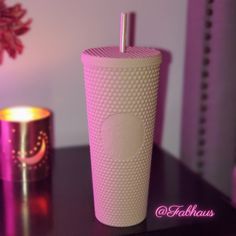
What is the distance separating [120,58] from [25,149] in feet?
1.01

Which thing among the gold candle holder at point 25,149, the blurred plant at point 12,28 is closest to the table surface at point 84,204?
the gold candle holder at point 25,149

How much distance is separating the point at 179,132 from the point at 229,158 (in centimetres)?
14

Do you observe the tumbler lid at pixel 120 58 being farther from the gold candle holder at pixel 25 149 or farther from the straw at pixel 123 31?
the gold candle holder at pixel 25 149

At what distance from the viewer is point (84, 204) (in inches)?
30.5

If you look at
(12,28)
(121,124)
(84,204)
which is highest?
(12,28)

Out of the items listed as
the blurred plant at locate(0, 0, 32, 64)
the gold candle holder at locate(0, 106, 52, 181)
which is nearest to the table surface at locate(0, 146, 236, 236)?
the gold candle holder at locate(0, 106, 52, 181)

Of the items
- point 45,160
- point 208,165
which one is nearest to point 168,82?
point 208,165

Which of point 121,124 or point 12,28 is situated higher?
point 12,28

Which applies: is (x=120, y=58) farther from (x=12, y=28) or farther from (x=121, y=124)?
(x=12, y=28)

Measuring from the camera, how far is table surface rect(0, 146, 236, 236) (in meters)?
0.70

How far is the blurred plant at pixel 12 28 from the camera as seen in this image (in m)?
0.90

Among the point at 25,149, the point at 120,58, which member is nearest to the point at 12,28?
the point at 25,149

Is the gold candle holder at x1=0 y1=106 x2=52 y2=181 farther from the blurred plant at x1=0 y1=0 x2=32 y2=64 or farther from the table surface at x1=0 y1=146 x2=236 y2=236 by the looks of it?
the blurred plant at x1=0 y1=0 x2=32 y2=64

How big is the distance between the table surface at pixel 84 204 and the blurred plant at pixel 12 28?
249 mm
